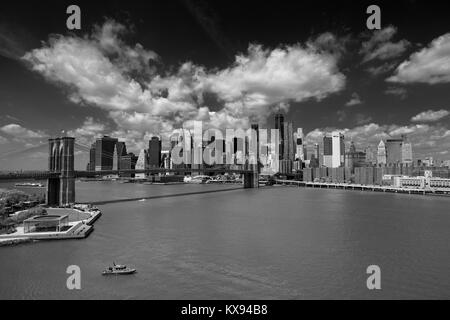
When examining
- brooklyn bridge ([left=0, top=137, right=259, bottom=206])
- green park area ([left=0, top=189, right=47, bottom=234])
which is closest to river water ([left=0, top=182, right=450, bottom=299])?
green park area ([left=0, top=189, right=47, bottom=234])

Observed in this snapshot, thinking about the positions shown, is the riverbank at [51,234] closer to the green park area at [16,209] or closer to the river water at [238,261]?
the river water at [238,261]

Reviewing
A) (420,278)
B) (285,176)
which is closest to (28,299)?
(420,278)

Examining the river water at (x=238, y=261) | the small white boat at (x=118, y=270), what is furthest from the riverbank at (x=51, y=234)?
the small white boat at (x=118, y=270)

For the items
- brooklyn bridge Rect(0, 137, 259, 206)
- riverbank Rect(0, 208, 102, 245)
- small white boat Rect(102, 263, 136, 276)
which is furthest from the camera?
brooklyn bridge Rect(0, 137, 259, 206)

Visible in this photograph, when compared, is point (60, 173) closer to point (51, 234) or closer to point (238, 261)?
point (51, 234)

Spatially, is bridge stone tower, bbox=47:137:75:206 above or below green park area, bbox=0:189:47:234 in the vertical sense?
above

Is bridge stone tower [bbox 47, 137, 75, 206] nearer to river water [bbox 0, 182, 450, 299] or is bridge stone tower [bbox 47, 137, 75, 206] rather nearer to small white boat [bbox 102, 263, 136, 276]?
river water [bbox 0, 182, 450, 299]

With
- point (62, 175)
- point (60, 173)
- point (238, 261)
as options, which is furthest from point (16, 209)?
point (238, 261)
